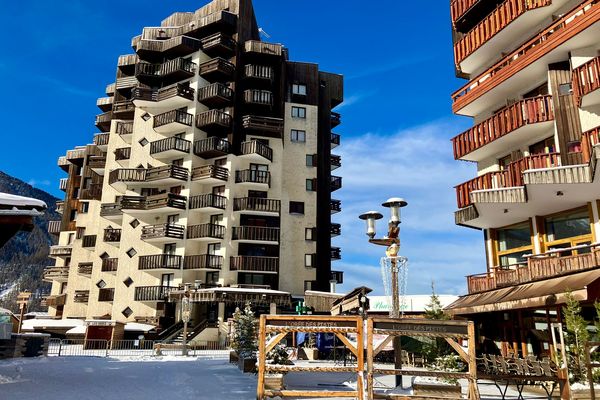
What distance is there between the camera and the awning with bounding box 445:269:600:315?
13312mm

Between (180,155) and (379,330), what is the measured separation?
3691cm

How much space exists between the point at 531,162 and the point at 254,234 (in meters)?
25.8

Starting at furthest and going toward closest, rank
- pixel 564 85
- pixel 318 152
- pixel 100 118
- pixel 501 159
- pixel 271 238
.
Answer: pixel 100 118
pixel 318 152
pixel 271 238
pixel 501 159
pixel 564 85

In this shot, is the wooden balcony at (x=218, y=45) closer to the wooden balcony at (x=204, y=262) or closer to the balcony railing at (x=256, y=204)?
the balcony railing at (x=256, y=204)

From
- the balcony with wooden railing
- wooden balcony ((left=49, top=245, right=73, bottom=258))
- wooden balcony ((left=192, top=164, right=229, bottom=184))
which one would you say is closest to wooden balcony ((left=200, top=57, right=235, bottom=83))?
wooden balcony ((left=192, top=164, right=229, bottom=184))

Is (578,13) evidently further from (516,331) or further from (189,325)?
(189,325)

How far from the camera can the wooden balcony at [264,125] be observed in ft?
143

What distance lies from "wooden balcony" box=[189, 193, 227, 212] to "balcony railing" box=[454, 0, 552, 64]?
23220mm

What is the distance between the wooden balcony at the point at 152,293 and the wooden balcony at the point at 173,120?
14.5 metres

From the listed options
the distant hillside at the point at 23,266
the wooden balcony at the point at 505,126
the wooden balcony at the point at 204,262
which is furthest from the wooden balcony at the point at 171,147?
the distant hillside at the point at 23,266

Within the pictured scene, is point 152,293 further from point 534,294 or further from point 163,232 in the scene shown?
point 534,294

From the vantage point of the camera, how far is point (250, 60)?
46219 millimetres

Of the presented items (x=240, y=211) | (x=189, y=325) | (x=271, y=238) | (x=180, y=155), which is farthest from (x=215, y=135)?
(x=189, y=325)

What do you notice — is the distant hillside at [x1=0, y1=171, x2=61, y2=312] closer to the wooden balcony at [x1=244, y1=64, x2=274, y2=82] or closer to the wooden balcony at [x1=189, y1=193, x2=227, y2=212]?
the wooden balcony at [x1=189, y1=193, x2=227, y2=212]
